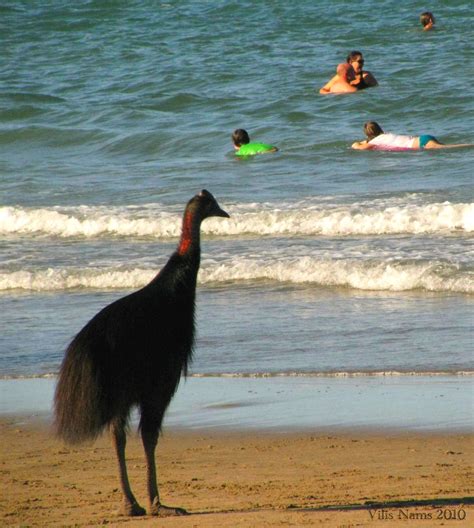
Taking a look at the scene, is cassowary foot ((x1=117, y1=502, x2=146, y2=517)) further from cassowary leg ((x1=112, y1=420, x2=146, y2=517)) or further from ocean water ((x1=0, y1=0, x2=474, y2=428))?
ocean water ((x1=0, y1=0, x2=474, y2=428))

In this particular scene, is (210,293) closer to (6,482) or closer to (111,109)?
(6,482)

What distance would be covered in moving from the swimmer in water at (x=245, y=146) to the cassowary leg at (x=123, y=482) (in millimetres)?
12139

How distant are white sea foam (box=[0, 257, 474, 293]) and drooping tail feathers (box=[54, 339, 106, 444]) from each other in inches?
215

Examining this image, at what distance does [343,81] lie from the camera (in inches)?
800

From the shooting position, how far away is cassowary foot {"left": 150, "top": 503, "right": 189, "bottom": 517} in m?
5.51

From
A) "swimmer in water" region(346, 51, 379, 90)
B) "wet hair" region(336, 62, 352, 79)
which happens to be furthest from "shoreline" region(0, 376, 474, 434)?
"swimmer in water" region(346, 51, 379, 90)

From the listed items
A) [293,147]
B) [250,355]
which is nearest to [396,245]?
[250,355]

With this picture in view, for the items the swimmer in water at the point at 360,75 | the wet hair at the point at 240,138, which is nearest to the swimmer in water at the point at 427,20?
the swimmer in water at the point at 360,75

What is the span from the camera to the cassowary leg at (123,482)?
18.2ft

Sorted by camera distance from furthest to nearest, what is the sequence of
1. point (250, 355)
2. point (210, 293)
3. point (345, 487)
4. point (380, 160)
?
1. point (380, 160)
2. point (210, 293)
3. point (250, 355)
4. point (345, 487)

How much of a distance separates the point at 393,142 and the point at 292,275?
6.54 meters

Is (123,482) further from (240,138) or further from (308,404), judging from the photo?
(240,138)

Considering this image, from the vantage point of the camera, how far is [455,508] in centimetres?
535

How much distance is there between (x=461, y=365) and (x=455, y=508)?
2.73 m
